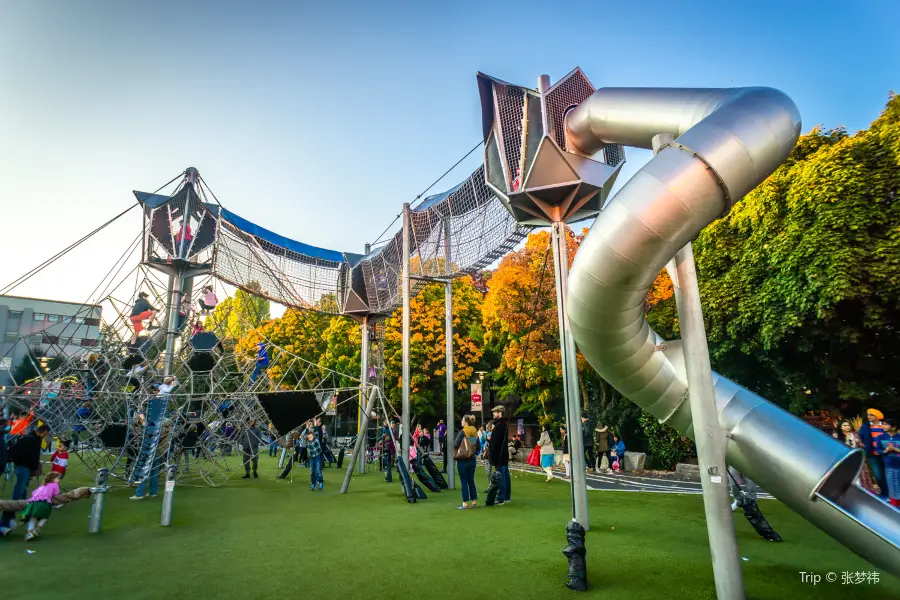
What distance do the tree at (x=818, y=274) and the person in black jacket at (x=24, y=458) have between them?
1801 cm

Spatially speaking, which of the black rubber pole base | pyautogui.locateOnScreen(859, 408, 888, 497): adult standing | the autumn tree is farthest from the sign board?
the black rubber pole base

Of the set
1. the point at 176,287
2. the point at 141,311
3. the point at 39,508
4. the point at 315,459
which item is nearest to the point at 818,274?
the point at 315,459

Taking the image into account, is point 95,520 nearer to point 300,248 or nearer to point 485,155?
point 485,155

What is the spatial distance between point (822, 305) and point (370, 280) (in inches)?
579

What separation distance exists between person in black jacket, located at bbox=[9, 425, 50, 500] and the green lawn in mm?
886

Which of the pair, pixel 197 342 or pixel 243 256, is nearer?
pixel 197 342

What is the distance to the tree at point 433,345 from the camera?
32.5m

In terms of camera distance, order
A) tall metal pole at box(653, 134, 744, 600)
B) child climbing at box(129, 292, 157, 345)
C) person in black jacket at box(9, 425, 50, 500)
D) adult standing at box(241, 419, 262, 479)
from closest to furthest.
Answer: tall metal pole at box(653, 134, 744, 600)
person in black jacket at box(9, 425, 50, 500)
child climbing at box(129, 292, 157, 345)
adult standing at box(241, 419, 262, 479)

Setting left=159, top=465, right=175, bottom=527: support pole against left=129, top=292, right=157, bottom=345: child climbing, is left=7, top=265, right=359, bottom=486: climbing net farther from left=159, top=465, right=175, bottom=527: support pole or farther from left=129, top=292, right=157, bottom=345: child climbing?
left=159, top=465, right=175, bottom=527: support pole

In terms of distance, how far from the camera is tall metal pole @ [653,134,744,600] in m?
4.68

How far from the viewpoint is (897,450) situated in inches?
329

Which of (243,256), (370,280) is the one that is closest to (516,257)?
(370,280)

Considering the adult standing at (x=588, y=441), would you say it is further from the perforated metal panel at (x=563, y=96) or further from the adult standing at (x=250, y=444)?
the adult standing at (x=250, y=444)

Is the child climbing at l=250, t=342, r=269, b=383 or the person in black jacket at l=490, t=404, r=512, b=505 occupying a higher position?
the child climbing at l=250, t=342, r=269, b=383
